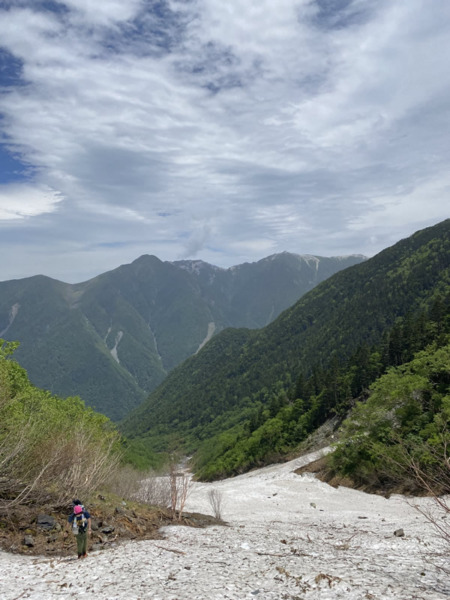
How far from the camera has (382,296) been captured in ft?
613

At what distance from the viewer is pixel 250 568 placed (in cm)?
1327

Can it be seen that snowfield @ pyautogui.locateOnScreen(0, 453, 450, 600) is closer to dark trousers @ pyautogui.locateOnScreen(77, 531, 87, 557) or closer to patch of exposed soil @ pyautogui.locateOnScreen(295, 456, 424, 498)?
dark trousers @ pyautogui.locateOnScreen(77, 531, 87, 557)

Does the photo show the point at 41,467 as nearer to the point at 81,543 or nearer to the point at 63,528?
the point at 63,528

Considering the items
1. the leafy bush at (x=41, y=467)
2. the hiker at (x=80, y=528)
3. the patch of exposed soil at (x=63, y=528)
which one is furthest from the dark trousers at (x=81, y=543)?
the leafy bush at (x=41, y=467)

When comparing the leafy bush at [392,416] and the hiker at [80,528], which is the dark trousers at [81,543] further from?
the leafy bush at [392,416]

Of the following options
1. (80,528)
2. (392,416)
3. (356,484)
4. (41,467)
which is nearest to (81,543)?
(80,528)

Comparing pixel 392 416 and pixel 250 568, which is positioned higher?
pixel 250 568

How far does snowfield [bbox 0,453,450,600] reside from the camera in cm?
1105

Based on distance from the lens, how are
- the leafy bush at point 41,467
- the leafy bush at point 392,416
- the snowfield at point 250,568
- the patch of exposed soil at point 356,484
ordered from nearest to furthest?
the snowfield at point 250,568 → the leafy bush at point 41,467 → the patch of exposed soil at point 356,484 → the leafy bush at point 392,416

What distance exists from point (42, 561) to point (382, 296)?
191m

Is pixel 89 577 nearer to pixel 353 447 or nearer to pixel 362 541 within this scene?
pixel 362 541

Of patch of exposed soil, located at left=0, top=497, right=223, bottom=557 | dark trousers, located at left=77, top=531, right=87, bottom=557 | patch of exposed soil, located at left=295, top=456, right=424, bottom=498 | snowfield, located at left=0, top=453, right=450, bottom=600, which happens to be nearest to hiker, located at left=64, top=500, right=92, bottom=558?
dark trousers, located at left=77, top=531, right=87, bottom=557

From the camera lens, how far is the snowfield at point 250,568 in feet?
36.3

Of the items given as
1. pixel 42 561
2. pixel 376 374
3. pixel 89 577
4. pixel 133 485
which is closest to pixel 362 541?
pixel 89 577
